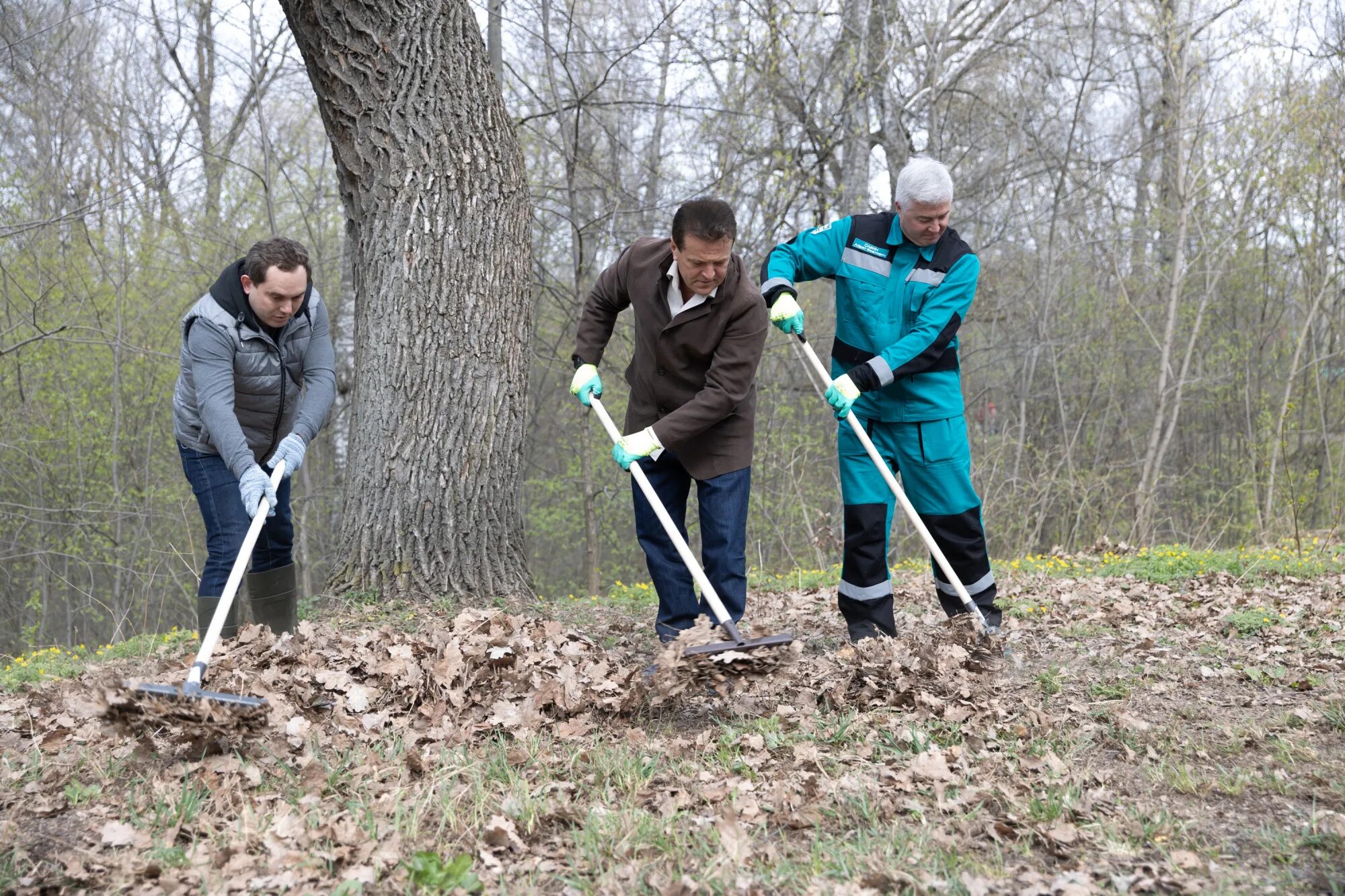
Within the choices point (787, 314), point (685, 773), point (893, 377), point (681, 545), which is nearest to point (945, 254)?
point (893, 377)

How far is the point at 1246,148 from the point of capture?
33.0ft

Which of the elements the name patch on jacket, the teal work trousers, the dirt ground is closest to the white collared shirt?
the name patch on jacket

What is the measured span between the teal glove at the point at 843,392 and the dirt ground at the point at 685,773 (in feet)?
3.25

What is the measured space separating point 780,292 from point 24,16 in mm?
7003

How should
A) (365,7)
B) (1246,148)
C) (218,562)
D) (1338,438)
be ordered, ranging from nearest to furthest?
1. (218,562)
2. (365,7)
3. (1246,148)
4. (1338,438)

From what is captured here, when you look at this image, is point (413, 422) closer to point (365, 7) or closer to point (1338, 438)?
point (365, 7)

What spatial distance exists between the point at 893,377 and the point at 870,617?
1065mm

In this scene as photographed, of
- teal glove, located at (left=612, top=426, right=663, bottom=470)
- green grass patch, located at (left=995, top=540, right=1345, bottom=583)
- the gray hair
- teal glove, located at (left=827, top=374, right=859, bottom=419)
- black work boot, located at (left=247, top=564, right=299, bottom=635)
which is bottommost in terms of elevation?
green grass patch, located at (left=995, top=540, right=1345, bottom=583)

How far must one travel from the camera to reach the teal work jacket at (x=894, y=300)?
4.19 metres

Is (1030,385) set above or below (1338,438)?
above

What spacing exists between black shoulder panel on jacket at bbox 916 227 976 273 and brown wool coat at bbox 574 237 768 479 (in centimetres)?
79

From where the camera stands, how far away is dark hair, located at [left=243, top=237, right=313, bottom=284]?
3.90 metres

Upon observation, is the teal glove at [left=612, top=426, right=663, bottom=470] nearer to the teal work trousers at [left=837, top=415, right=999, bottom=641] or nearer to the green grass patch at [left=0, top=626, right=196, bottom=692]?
the teal work trousers at [left=837, top=415, right=999, bottom=641]

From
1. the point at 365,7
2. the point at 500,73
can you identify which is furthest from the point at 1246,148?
the point at 365,7
